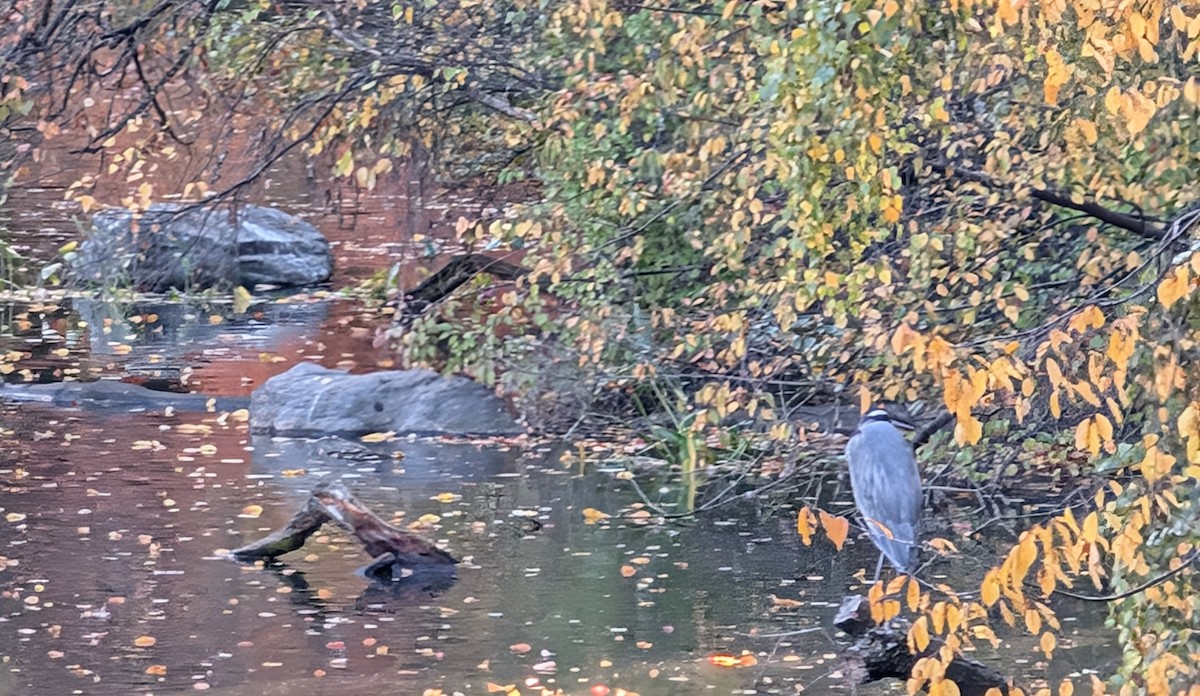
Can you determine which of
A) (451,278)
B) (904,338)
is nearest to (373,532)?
(904,338)

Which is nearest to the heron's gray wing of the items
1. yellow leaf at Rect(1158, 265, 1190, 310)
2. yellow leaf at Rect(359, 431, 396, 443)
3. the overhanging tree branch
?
the overhanging tree branch

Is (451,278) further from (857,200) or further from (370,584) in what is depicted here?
(857,200)

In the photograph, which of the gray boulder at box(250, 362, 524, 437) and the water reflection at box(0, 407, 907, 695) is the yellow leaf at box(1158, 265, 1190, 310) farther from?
the gray boulder at box(250, 362, 524, 437)

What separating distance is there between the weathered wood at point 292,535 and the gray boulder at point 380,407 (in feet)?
10.9

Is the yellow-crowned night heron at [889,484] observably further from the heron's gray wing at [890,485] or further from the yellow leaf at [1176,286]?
the yellow leaf at [1176,286]

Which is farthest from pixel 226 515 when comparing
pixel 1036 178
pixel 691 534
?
pixel 1036 178

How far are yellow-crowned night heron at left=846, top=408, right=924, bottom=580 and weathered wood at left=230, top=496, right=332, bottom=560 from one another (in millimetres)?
2397

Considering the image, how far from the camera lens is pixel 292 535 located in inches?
344

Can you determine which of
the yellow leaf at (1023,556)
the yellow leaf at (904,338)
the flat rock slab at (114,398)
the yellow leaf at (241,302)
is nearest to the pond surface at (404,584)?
the flat rock slab at (114,398)

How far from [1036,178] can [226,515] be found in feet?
14.8

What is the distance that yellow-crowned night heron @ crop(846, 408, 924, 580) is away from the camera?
24.8 feet

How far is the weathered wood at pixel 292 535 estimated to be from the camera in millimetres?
8680

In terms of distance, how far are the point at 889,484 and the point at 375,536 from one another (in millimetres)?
2314

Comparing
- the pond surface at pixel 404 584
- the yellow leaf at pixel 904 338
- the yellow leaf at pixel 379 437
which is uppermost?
the yellow leaf at pixel 904 338
